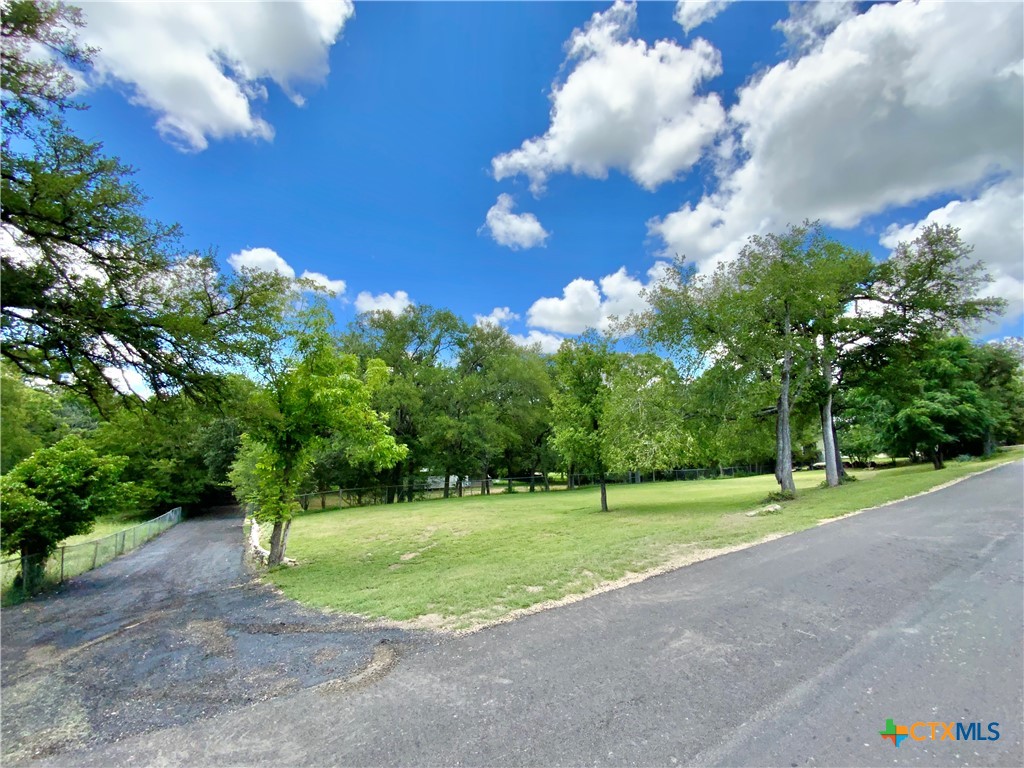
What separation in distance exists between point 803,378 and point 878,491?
5033mm

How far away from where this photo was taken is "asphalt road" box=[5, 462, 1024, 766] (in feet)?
9.18

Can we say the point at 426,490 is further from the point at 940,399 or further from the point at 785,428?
the point at 940,399

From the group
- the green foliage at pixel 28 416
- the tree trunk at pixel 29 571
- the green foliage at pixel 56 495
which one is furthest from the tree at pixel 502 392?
the tree trunk at pixel 29 571

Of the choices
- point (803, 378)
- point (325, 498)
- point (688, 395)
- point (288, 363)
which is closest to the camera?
point (288, 363)

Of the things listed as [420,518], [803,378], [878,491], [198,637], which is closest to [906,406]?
[803,378]

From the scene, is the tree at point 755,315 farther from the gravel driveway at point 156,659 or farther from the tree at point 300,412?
the gravel driveway at point 156,659

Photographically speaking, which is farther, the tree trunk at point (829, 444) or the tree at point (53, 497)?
the tree trunk at point (829, 444)

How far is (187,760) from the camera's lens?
2.86 meters

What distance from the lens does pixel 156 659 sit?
4777 millimetres

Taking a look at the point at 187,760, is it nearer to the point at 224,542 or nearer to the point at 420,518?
the point at 420,518

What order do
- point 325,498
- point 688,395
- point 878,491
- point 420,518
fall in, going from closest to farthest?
point 878,491, point 688,395, point 420,518, point 325,498

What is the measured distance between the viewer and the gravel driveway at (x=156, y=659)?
3.51 meters

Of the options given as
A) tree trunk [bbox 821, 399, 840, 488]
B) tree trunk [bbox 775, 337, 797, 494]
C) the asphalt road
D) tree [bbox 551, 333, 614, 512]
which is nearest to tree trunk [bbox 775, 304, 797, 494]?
tree trunk [bbox 775, 337, 797, 494]

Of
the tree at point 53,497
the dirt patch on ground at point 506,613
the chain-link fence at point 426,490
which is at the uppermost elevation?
the tree at point 53,497
